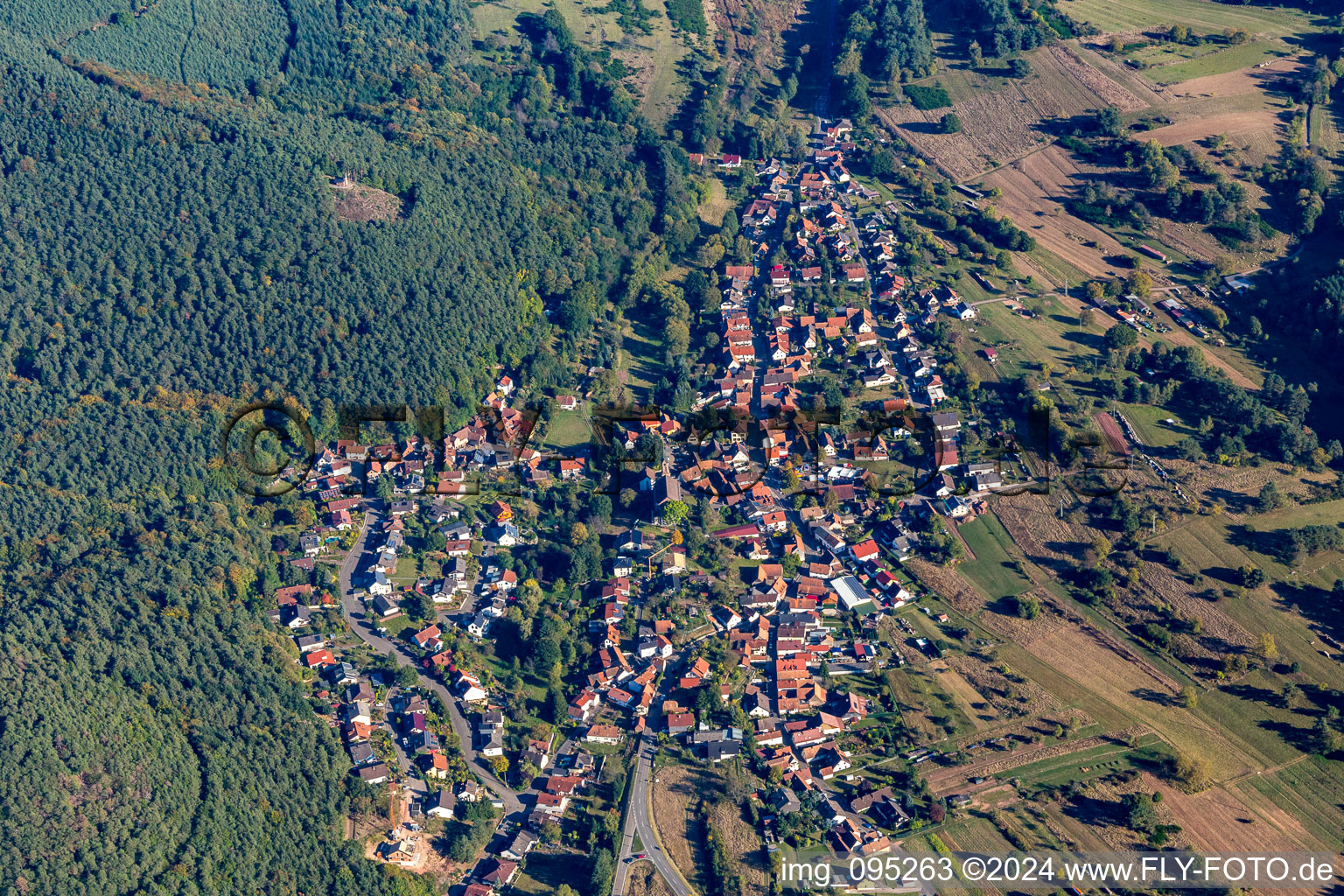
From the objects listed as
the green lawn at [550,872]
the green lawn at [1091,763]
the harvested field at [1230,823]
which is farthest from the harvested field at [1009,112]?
the green lawn at [550,872]

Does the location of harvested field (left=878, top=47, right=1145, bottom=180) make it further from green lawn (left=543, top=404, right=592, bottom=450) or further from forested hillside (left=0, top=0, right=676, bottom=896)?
green lawn (left=543, top=404, right=592, bottom=450)

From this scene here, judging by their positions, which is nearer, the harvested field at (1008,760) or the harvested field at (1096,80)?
the harvested field at (1008,760)

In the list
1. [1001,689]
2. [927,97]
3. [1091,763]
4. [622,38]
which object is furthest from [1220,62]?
[1091,763]

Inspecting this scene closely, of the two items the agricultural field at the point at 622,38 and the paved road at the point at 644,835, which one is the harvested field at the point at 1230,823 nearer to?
the paved road at the point at 644,835

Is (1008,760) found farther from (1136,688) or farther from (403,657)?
(403,657)

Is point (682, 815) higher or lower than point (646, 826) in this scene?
higher

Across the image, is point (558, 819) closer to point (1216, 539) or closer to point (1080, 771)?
point (1080, 771)
